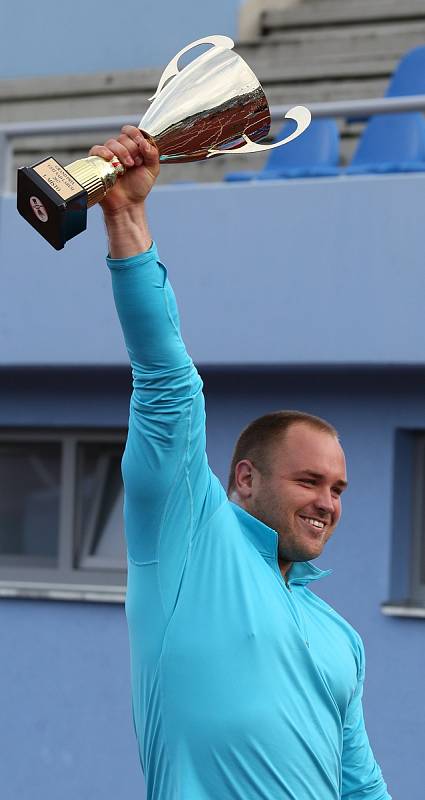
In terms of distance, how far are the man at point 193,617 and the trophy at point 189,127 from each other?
0.42 feet

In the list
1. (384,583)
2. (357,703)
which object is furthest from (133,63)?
(357,703)

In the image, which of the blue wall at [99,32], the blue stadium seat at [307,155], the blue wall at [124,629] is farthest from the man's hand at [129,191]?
the blue wall at [99,32]

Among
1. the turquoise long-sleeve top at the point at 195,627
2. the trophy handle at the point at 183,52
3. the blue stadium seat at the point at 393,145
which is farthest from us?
the blue stadium seat at the point at 393,145

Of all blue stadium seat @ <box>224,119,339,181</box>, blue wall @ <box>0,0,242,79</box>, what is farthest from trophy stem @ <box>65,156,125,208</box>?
blue wall @ <box>0,0,242,79</box>

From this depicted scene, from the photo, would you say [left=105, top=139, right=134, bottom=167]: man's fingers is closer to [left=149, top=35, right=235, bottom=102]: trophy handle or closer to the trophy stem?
the trophy stem

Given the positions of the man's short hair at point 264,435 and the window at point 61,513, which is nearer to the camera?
the man's short hair at point 264,435

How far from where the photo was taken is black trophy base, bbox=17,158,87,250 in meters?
2.44

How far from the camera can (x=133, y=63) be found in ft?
35.5

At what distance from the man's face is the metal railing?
346 centimetres

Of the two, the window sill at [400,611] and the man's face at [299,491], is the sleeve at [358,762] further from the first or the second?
the window sill at [400,611]

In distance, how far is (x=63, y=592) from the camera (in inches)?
302

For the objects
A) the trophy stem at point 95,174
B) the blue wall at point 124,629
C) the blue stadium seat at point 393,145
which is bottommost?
the blue wall at point 124,629

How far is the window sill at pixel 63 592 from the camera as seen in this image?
7.57 meters

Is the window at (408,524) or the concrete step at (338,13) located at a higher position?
the concrete step at (338,13)
